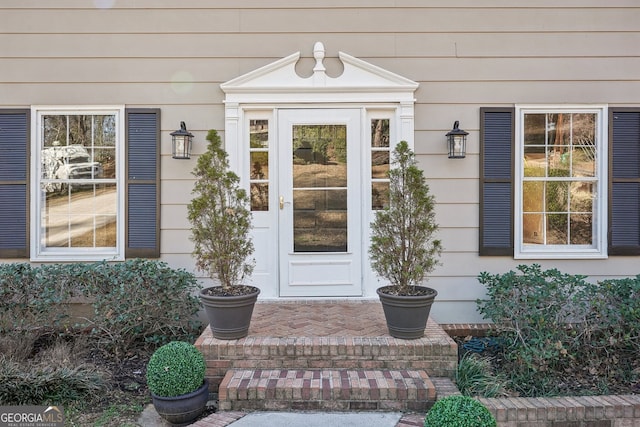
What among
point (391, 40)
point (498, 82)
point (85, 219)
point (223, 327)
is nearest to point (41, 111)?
point (85, 219)

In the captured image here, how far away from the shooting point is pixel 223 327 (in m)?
3.21

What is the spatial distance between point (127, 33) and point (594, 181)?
5.01 m

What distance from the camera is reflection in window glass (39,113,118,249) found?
4.25 metres

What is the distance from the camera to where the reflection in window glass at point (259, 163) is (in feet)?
14.1

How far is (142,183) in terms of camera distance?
4180 millimetres

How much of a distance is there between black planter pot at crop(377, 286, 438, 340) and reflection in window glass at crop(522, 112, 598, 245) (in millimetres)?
1768

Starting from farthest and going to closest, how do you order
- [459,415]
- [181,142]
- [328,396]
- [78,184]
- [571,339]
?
[78,184] → [181,142] → [571,339] → [328,396] → [459,415]

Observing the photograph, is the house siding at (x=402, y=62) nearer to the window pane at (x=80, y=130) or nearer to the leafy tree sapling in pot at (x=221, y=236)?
the window pane at (x=80, y=130)

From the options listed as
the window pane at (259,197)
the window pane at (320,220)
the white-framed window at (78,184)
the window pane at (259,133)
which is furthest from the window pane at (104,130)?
the window pane at (320,220)

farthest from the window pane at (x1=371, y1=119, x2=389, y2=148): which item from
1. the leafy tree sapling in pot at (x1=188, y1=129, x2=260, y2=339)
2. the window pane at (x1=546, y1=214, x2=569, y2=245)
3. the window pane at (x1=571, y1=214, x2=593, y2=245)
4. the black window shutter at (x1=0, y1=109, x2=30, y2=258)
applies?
the black window shutter at (x1=0, y1=109, x2=30, y2=258)

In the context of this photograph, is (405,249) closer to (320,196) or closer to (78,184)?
(320,196)

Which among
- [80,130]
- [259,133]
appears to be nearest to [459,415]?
[259,133]

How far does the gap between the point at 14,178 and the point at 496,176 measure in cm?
488

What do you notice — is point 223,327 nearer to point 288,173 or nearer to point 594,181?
point 288,173
